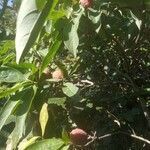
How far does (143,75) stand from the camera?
1.41m

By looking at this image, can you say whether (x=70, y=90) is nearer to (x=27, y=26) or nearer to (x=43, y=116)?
(x=43, y=116)

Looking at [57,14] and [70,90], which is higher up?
[57,14]

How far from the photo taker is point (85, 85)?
1367 millimetres

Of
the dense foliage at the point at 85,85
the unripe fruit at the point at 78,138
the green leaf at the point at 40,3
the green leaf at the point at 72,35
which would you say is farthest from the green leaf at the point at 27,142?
the green leaf at the point at 40,3

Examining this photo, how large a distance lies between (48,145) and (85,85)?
13.6 inches

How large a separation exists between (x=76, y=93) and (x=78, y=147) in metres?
0.17

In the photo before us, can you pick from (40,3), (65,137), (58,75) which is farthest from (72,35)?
(40,3)

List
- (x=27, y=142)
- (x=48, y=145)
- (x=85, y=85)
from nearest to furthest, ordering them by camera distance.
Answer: (x=48, y=145) < (x=27, y=142) < (x=85, y=85)

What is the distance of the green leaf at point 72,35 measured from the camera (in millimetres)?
1099

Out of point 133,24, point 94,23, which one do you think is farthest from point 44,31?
point 133,24

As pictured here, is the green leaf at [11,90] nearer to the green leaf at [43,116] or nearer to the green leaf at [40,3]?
the green leaf at [43,116]

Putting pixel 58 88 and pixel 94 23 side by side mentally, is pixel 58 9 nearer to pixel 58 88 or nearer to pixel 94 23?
pixel 94 23

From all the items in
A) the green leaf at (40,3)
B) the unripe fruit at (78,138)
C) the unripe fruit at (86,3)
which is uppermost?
the green leaf at (40,3)

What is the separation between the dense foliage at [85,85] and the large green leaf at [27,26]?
2.42 feet
